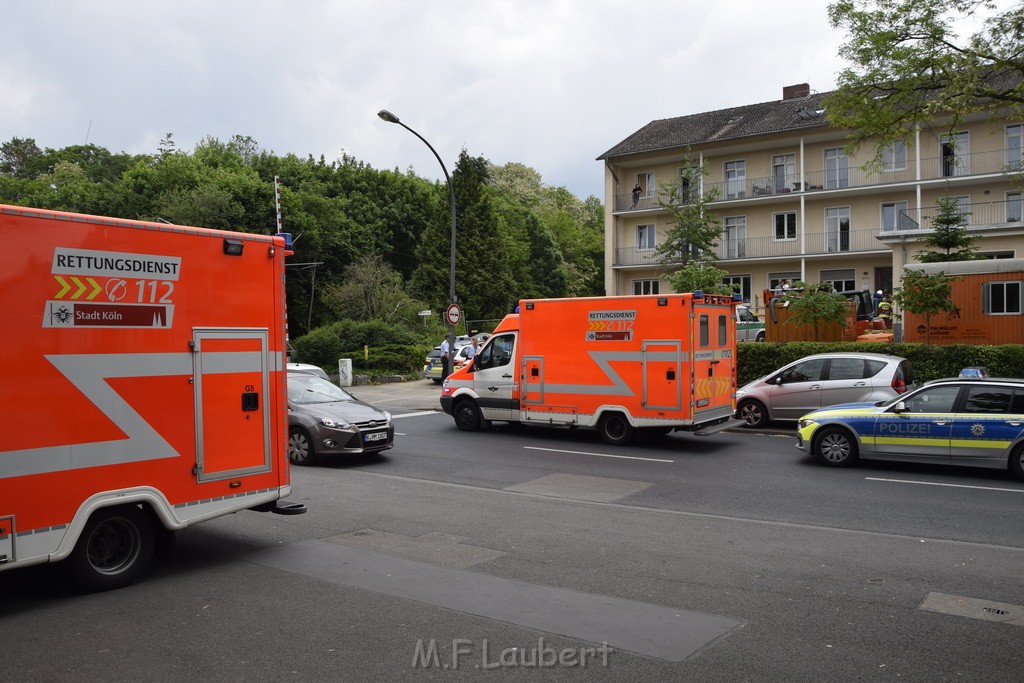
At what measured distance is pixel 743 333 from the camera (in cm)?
2956

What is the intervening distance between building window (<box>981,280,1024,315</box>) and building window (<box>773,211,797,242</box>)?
2413 cm

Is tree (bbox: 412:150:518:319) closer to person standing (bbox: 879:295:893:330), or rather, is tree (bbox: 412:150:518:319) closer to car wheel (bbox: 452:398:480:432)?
person standing (bbox: 879:295:893:330)

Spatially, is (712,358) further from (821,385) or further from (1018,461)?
(1018,461)

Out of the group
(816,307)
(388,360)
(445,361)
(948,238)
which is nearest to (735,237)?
(948,238)

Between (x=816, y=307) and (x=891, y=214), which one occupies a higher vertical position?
(x=891, y=214)

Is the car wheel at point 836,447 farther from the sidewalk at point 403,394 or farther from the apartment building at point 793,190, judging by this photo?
the apartment building at point 793,190

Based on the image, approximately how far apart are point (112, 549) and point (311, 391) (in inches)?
295

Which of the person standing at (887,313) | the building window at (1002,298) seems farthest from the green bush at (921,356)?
the person standing at (887,313)

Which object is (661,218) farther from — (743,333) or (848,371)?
(848,371)

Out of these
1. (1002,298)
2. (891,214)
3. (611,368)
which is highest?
(891,214)

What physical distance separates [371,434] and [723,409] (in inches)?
262

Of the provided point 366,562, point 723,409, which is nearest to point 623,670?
point 366,562

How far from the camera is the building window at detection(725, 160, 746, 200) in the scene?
44438 millimetres

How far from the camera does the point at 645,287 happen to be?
157 feet
